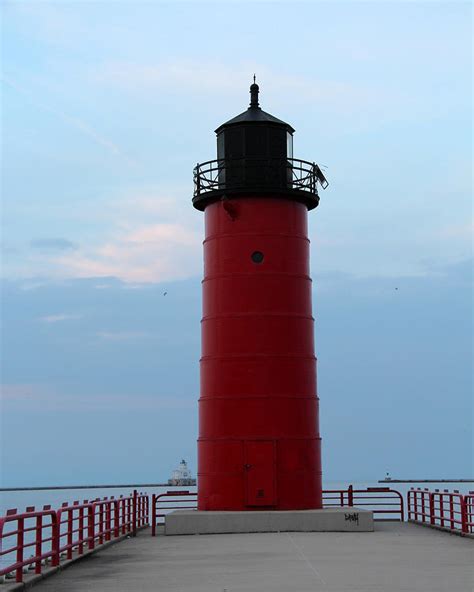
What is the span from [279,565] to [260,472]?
23.1 feet

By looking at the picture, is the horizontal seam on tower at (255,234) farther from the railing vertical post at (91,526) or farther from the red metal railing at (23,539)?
the red metal railing at (23,539)

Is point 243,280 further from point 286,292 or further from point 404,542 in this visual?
point 404,542

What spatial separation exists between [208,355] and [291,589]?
10.8m

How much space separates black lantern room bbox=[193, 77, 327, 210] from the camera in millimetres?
21016

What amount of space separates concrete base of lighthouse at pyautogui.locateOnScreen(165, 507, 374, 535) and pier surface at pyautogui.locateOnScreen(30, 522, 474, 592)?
64 centimetres

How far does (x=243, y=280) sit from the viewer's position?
2066cm

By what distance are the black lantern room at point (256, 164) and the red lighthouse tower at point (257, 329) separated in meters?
0.02

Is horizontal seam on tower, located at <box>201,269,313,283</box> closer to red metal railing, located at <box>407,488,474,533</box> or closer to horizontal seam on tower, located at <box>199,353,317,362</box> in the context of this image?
horizontal seam on tower, located at <box>199,353,317,362</box>

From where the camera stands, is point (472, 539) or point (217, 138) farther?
point (217, 138)

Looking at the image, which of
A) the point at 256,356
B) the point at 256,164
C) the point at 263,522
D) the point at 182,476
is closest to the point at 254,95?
the point at 256,164

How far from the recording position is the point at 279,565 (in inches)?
502

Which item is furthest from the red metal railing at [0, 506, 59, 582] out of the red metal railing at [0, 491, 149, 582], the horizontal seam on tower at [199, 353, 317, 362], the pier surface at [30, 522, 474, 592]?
the horizontal seam on tower at [199, 353, 317, 362]

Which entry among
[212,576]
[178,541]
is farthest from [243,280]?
[212,576]

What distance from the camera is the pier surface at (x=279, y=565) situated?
10.8m
